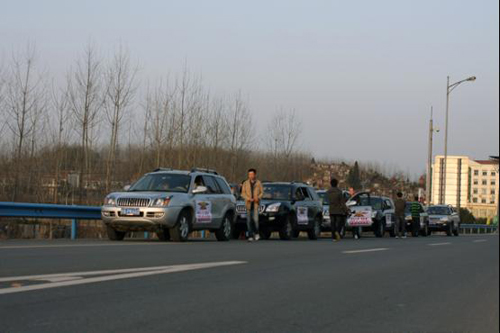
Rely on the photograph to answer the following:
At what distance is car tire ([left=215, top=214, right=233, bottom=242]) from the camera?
20.3 m

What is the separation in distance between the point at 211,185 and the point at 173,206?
2489 mm

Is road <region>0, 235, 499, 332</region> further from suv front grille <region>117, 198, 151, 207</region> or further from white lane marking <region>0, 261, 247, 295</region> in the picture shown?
suv front grille <region>117, 198, 151, 207</region>

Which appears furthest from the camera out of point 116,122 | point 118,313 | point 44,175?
point 116,122

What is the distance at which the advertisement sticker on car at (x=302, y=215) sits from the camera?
952 inches

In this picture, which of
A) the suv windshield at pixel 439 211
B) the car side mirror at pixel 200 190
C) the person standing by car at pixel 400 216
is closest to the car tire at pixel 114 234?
the car side mirror at pixel 200 190

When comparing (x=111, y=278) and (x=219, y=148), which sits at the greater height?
Answer: (x=219, y=148)

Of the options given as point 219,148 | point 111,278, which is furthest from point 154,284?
point 219,148

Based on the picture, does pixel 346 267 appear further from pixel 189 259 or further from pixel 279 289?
pixel 279 289

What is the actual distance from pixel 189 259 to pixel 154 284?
11.4ft

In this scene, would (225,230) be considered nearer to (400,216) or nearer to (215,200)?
(215,200)

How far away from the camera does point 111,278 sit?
28.3 feet

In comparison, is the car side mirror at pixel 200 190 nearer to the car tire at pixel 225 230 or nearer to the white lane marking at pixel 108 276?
A: the car tire at pixel 225 230

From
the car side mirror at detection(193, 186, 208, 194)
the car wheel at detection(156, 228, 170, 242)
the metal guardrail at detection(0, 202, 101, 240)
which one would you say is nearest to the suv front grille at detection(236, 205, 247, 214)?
the car wheel at detection(156, 228, 170, 242)

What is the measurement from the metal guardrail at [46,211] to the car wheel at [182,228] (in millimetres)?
2983
